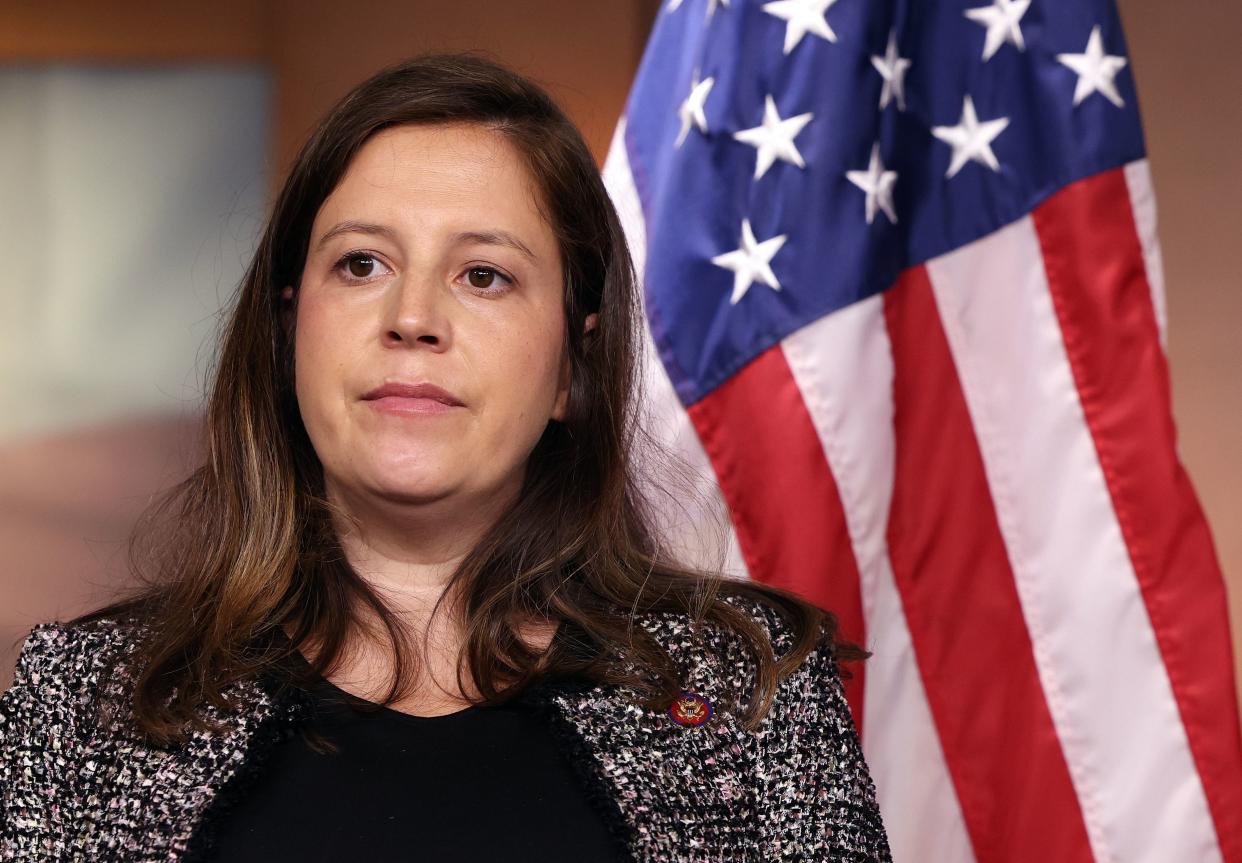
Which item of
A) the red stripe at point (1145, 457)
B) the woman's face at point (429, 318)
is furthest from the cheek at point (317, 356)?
the red stripe at point (1145, 457)

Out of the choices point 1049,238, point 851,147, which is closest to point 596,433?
point 851,147

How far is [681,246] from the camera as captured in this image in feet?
6.07

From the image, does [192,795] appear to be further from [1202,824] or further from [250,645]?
[1202,824]

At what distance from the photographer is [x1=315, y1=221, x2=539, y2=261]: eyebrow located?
140 cm

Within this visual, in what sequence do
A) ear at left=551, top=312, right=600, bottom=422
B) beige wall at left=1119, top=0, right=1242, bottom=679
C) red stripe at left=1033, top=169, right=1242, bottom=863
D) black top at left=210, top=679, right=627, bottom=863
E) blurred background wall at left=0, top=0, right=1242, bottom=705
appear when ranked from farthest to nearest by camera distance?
beige wall at left=1119, top=0, right=1242, bottom=679
blurred background wall at left=0, top=0, right=1242, bottom=705
red stripe at left=1033, top=169, right=1242, bottom=863
ear at left=551, top=312, right=600, bottom=422
black top at left=210, top=679, right=627, bottom=863

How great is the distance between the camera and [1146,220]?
6.09 feet

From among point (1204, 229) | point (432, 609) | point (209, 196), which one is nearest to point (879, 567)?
point (432, 609)

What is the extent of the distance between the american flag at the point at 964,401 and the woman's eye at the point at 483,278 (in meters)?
0.46

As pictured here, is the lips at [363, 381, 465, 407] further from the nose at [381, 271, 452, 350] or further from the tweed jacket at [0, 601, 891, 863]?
the tweed jacket at [0, 601, 891, 863]

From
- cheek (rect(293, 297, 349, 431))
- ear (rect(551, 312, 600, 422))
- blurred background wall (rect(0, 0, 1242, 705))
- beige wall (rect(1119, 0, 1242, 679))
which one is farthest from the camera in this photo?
beige wall (rect(1119, 0, 1242, 679))

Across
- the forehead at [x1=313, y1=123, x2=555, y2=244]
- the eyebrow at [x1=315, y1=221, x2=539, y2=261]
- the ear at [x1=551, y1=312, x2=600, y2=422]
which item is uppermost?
the forehead at [x1=313, y1=123, x2=555, y2=244]

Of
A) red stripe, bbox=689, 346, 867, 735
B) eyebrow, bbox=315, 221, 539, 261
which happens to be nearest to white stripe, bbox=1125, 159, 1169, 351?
red stripe, bbox=689, 346, 867, 735

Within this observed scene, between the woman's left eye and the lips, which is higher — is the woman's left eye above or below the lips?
above

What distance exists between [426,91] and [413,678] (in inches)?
22.9
